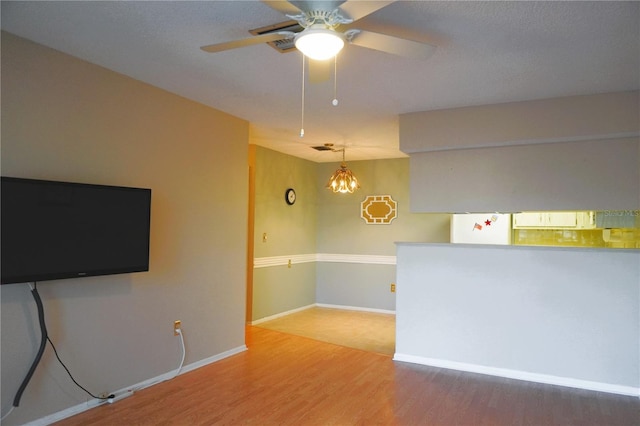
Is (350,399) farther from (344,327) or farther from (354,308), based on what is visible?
(354,308)

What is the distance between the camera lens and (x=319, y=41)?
199 centimetres

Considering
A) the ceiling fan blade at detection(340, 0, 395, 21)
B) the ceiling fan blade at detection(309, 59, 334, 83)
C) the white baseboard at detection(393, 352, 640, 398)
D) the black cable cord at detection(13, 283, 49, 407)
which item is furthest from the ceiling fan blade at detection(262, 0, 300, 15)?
the white baseboard at detection(393, 352, 640, 398)

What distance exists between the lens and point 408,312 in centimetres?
444

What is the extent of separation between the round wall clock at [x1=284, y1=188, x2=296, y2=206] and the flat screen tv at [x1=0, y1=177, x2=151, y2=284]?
348cm

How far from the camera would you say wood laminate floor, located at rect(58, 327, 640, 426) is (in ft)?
9.98

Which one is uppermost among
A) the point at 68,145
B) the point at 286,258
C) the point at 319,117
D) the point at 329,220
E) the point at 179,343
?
the point at 319,117

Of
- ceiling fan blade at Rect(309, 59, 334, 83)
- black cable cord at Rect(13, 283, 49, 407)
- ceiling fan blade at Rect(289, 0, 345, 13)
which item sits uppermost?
ceiling fan blade at Rect(289, 0, 345, 13)

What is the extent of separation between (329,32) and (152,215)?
95.4 inches

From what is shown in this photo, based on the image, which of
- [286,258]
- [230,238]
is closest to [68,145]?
[230,238]

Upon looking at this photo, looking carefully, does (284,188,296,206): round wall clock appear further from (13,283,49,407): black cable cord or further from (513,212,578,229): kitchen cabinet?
(13,283,49,407): black cable cord

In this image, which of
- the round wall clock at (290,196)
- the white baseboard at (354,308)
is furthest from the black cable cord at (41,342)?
the white baseboard at (354,308)

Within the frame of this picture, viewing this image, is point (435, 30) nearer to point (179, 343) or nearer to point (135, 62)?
point (135, 62)

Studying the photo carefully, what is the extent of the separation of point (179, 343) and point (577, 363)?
140 inches

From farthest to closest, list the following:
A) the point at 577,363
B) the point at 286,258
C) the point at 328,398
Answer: the point at 286,258, the point at 577,363, the point at 328,398
